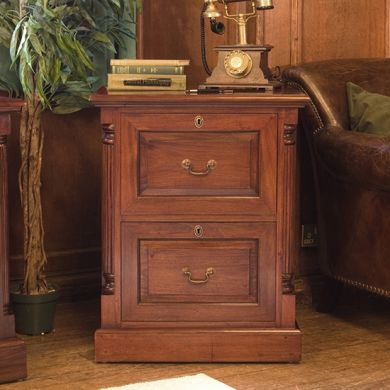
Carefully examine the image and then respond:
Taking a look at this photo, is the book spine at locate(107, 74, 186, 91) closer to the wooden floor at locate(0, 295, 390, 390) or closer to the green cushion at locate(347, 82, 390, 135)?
the green cushion at locate(347, 82, 390, 135)

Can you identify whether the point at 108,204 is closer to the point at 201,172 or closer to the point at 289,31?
the point at 201,172

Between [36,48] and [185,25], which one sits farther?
[185,25]

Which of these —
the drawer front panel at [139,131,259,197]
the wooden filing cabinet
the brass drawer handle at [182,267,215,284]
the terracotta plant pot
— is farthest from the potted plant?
the brass drawer handle at [182,267,215,284]

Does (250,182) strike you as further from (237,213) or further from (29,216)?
(29,216)

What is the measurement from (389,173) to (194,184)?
23.5 inches

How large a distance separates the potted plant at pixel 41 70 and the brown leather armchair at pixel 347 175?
0.71m

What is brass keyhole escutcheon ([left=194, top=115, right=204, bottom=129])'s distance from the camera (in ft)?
8.85

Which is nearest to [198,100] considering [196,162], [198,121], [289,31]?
[198,121]

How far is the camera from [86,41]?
10.6 ft

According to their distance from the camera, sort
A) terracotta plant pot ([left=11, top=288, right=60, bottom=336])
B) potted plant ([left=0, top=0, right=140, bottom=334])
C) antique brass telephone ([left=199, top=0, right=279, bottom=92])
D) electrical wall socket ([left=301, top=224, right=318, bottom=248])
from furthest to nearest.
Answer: electrical wall socket ([left=301, top=224, right=318, bottom=248]) < terracotta plant pot ([left=11, top=288, right=60, bottom=336]) < antique brass telephone ([left=199, top=0, right=279, bottom=92]) < potted plant ([left=0, top=0, right=140, bottom=334])

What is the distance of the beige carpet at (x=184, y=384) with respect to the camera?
2.49m

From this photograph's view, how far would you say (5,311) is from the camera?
2586 millimetres

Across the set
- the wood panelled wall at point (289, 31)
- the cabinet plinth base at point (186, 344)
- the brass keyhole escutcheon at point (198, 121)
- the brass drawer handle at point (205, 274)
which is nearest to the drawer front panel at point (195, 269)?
the brass drawer handle at point (205, 274)

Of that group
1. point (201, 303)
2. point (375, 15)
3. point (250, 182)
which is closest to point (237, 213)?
point (250, 182)
